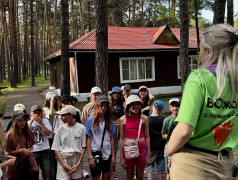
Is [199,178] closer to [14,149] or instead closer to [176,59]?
[14,149]

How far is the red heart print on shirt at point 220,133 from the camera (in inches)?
62.5

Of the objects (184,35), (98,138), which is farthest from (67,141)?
(184,35)

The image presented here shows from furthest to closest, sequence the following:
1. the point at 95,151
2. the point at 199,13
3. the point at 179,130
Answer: the point at 199,13, the point at 95,151, the point at 179,130

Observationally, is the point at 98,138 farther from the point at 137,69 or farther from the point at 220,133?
the point at 137,69

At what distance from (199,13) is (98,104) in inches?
528

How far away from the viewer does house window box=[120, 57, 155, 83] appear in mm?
18688

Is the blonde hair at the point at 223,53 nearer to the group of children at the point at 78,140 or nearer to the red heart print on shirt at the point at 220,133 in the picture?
the red heart print on shirt at the point at 220,133

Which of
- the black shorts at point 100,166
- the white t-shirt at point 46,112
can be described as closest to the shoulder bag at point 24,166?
the black shorts at point 100,166

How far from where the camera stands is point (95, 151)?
4160 millimetres

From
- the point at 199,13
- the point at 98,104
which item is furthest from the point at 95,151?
the point at 199,13

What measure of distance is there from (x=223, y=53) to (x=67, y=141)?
3.09 meters

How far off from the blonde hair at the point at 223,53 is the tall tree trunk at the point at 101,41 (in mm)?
5674

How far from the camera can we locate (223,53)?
5.39ft

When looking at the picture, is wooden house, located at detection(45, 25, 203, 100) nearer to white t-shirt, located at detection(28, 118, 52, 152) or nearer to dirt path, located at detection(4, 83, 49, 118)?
dirt path, located at detection(4, 83, 49, 118)
